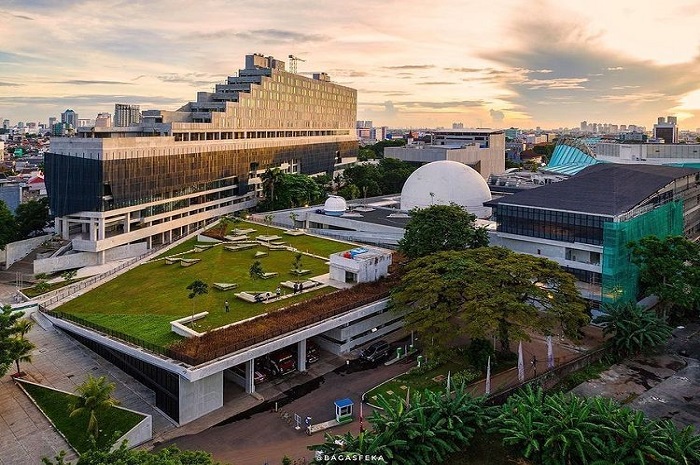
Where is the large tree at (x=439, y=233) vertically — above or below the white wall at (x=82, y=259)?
above

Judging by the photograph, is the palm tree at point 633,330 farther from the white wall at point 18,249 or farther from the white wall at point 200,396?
the white wall at point 18,249

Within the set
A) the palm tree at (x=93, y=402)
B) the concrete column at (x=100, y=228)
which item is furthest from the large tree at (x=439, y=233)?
the concrete column at (x=100, y=228)

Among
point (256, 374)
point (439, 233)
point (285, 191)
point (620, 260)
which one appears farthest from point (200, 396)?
point (285, 191)

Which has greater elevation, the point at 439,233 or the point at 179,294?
the point at 439,233

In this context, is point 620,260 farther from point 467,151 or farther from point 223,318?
point 467,151

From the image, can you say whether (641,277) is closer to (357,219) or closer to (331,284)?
(331,284)

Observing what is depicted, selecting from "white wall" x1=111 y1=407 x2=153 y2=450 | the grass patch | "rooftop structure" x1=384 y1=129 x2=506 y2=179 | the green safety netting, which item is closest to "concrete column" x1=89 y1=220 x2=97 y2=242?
the grass patch
